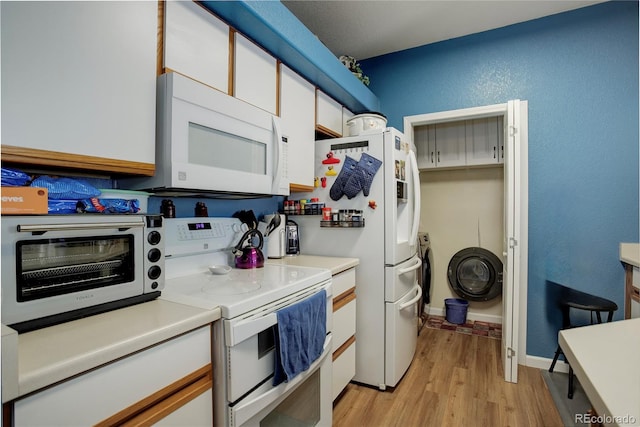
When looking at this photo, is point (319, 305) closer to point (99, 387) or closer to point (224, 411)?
point (224, 411)

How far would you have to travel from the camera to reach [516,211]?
2.25m

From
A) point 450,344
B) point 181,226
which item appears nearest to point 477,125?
point 450,344

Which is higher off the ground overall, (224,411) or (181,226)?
(181,226)

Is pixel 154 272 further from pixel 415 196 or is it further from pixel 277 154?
pixel 415 196

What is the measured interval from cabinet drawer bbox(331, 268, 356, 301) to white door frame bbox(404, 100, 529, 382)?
1186 mm

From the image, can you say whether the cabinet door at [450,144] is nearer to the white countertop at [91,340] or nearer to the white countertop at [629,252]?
the white countertop at [629,252]

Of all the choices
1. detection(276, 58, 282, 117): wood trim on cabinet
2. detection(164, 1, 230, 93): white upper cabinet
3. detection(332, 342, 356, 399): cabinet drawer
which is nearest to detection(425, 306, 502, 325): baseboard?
detection(332, 342, 356, 399): cabinet drawer

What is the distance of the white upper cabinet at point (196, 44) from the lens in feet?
4.22

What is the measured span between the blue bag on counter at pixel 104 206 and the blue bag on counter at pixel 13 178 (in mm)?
161

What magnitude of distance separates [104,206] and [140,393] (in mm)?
612

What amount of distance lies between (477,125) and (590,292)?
189cm

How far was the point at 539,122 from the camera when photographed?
243cm

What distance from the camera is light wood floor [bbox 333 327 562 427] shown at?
5.95 ft

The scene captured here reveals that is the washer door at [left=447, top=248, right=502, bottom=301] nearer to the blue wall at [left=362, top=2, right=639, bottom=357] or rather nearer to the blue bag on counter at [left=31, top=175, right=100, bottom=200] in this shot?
the blue wall at [left=362, top=2, right=639, bottom=357]
